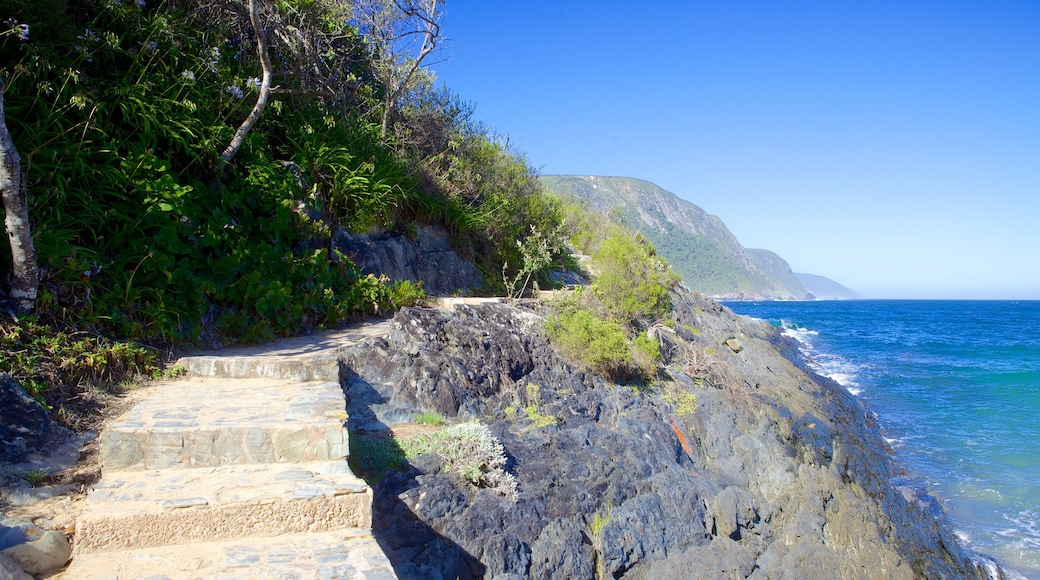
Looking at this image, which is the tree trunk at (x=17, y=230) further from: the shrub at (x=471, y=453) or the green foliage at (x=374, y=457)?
the shrub at (x=471, y=453)

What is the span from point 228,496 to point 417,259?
20.4 feet

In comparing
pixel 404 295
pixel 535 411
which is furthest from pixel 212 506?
pixel 404 295

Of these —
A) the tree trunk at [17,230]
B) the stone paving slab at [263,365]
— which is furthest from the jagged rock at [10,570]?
the tree trunk at [17,230]

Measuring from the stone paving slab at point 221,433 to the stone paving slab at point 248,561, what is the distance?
0.69m

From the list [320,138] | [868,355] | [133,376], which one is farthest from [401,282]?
[868,355]

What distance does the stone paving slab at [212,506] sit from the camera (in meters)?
2.91

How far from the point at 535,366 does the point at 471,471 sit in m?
2.37

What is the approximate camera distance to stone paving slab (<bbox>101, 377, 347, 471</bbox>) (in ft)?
11.4

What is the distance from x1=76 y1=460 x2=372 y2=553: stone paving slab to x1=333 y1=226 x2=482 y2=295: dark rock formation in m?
4.74

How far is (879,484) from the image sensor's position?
815 cm

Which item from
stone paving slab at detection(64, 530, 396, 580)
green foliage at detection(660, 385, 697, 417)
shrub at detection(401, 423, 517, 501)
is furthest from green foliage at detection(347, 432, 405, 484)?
green foliage at detection(660, 385, 697, 417)

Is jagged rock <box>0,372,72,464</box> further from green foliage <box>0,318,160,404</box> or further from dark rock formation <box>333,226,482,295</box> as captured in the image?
dark rock formation <box>333,226,482,295</box>

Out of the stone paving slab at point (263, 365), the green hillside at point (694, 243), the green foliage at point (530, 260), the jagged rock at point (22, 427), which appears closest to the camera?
the jagged rock at point (22, 427)

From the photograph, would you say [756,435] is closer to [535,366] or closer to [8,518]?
[535,366]
